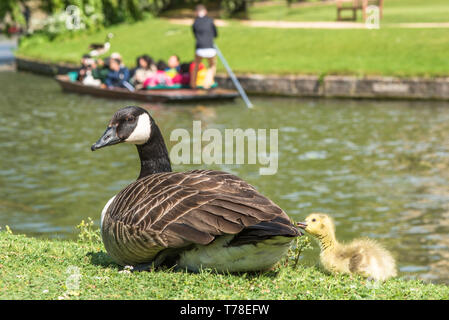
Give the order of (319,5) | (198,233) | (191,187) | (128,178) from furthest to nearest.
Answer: (319,5) → (128,178) → (191,187) → (198,233)

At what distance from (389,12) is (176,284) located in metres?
41.0

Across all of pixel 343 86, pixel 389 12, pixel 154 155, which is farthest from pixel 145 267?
pixel 389 12

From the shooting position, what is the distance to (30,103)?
24.2 m

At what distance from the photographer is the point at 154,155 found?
721 centimetres

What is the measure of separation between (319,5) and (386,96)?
3146 cm

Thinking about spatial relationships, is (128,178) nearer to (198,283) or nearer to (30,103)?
(198,283)

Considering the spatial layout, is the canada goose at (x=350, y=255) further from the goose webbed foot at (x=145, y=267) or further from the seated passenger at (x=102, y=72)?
the seated passenger at (x=102, y=72)

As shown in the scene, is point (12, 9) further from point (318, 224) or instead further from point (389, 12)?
point (318, 224)

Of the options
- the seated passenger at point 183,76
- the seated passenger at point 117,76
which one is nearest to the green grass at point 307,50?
the seated passenger at point 183,76

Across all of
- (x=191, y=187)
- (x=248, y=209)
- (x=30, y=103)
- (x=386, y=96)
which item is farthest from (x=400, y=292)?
(x=30, y=103)

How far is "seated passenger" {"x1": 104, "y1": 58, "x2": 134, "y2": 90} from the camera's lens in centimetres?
2512

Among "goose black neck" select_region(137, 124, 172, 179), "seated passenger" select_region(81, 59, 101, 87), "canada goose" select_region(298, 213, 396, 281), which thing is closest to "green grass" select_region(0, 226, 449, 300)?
"canada goose" select_region(298, 213, 396, 281)

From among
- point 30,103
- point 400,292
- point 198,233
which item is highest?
point 198,233
